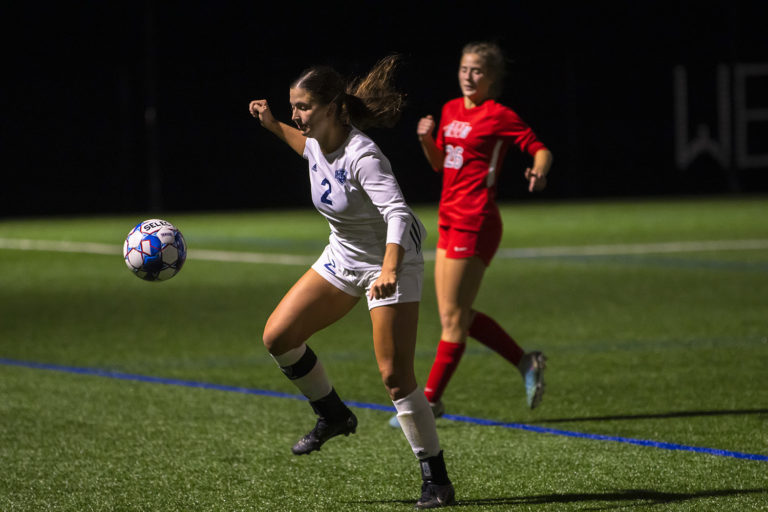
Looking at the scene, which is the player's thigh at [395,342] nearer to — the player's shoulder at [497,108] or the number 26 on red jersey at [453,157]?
the number 26 on red jersey at [453,157]

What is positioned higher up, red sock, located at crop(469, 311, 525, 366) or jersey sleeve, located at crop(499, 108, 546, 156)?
jersey sleeve, located at crop(499, 108, 546, 156)

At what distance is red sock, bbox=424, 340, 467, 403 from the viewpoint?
20.7 ft

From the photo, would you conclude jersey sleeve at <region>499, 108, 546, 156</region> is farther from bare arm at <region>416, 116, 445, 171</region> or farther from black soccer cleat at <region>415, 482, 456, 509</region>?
black soccer cleat at <region>415, 482, 456, 509</region>

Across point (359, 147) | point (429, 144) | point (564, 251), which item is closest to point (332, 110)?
point (359, 147)

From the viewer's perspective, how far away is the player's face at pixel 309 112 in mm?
4797

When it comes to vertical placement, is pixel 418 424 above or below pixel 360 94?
below

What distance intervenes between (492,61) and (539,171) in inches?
31.1

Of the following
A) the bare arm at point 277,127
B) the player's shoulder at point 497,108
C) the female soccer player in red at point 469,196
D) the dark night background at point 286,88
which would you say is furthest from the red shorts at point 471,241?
the dark night background at point 286,88

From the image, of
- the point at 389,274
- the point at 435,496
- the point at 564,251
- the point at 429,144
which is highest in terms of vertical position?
the point at 429,144

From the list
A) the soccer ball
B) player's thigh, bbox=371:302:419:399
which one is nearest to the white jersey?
player's thigh, bbox=371:302:419:399

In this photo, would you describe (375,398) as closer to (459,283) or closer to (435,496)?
(459,283)

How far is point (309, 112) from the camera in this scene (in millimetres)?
4801

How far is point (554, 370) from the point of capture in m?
7.88

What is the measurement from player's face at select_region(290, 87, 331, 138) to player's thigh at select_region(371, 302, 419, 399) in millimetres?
764
